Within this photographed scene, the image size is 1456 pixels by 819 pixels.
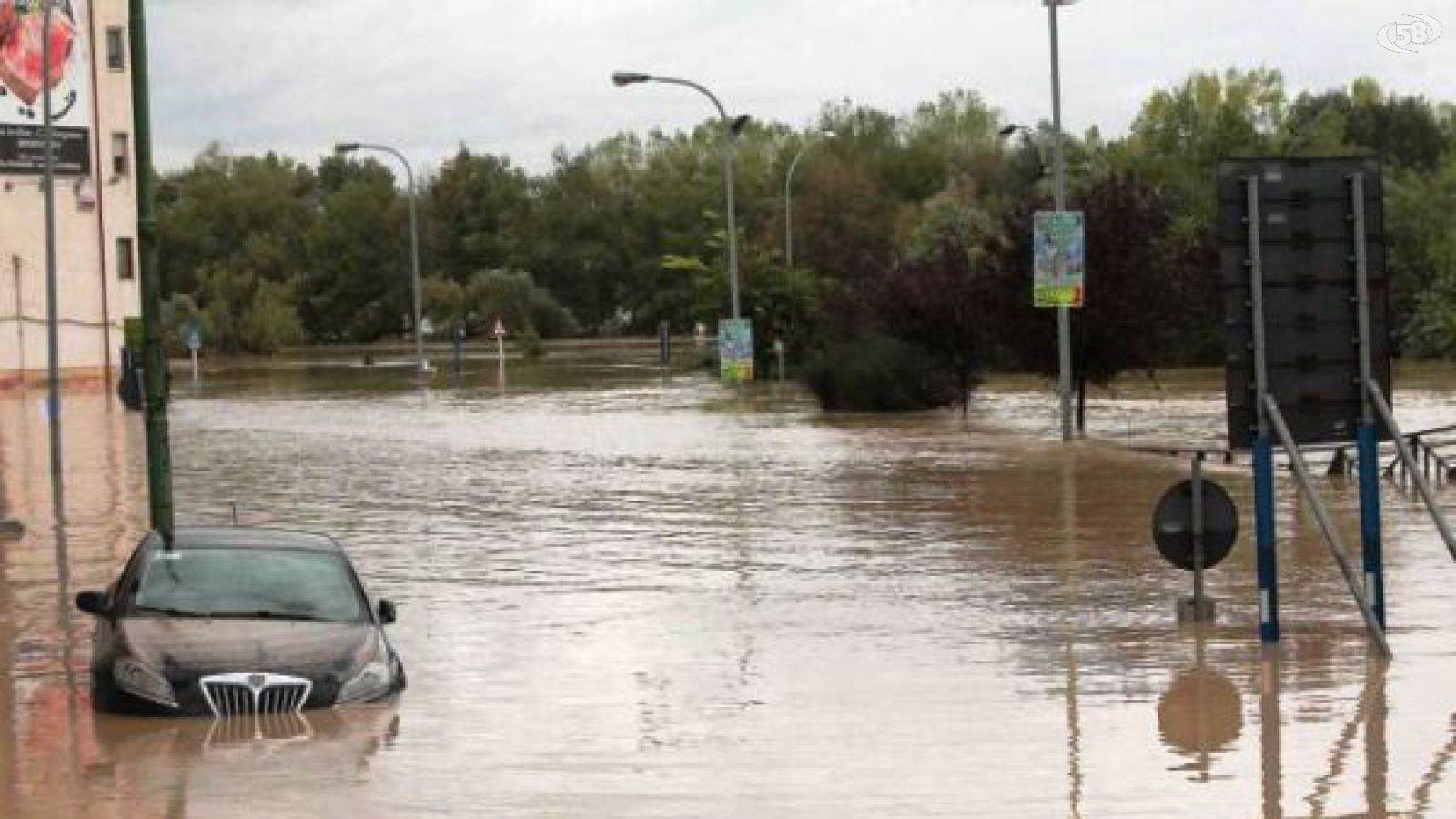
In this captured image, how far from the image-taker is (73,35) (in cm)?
7631

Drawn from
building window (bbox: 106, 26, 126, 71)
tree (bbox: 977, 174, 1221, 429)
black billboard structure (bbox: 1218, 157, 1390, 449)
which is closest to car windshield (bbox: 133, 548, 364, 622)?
black billboard structure (bbox: 1218, 157, 1390, 449)

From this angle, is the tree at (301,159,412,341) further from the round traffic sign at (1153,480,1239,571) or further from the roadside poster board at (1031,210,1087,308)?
the round traffic sign at (1153,480,1239,571)

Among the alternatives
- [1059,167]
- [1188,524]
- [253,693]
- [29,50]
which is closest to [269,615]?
[253,693]

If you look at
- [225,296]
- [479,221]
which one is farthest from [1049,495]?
[479,221]

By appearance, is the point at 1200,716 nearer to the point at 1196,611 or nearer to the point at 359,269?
the point at 1196,611

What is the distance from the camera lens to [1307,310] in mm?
15922

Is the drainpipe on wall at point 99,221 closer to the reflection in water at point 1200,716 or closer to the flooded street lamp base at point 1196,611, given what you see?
the flooded street lamp base at point 1196,611

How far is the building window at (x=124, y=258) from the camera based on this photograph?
82062 millimetres

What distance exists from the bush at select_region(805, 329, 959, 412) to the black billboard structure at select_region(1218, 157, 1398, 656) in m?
37.5

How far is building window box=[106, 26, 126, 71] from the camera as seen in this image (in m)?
81.9

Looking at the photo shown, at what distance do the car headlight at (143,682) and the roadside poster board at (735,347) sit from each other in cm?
4034

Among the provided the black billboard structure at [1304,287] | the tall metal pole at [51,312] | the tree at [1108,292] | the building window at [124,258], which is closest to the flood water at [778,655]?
the tall metal pole at [51,312]

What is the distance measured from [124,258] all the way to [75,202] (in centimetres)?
327

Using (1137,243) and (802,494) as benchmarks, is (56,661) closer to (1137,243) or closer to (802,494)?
(802,494)
